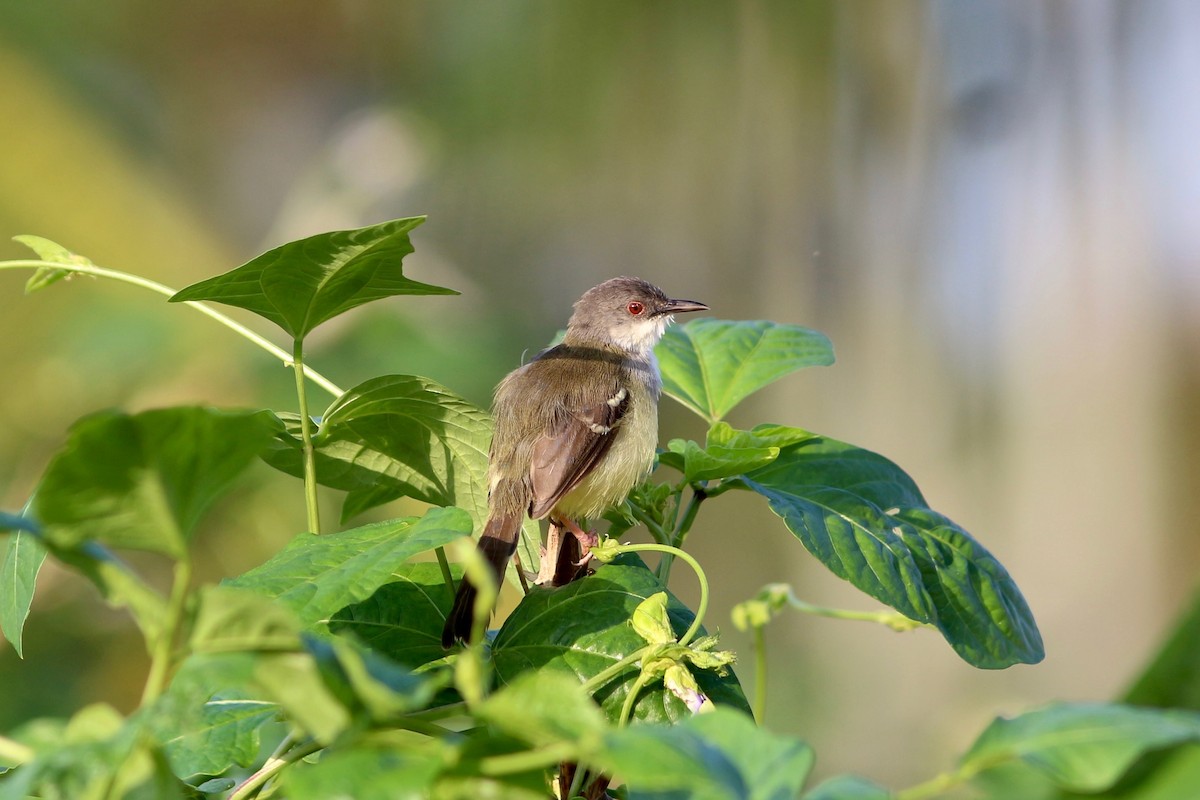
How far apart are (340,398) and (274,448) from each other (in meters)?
0.08

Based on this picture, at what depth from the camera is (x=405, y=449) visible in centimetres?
91

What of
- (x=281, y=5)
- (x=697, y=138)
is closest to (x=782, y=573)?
(x=697, y=138)

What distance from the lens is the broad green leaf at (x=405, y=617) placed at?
0.78 metres

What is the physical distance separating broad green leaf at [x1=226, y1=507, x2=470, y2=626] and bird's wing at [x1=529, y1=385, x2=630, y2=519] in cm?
80

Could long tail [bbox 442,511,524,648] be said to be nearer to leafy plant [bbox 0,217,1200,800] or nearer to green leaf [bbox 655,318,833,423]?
leafy plant [bbox 0,217,1200,800]

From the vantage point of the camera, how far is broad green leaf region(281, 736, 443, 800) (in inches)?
13.1

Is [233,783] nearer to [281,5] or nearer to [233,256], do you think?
[233,256]

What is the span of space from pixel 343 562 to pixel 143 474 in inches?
10.6

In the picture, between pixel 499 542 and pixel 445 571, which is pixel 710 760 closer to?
pixel 445 571

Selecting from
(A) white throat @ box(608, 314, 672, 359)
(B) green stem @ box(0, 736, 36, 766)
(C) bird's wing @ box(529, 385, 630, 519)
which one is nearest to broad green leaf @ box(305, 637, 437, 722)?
(B) green stem @ box(0, 736, 36, 766)

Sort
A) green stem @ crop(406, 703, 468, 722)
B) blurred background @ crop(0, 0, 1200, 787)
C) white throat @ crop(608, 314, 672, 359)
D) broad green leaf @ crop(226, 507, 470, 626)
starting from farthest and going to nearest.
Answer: blurred background @ crop(0, 0, 1200, 787) < white throat @ crop(608, 314, 672, 359) < broad green leaf @ crop(226, 507, 470, 626) < green stem @ crop(406, 703, 468, 722)

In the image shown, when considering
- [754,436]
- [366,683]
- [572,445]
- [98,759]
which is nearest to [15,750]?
[98,759]

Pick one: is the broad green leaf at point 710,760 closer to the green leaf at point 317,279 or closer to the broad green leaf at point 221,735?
the broad green leaf at point 221,735

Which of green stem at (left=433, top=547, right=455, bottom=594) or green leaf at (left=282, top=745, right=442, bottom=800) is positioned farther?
green stem at (left=433, top=547, right=455, bottom=594)
